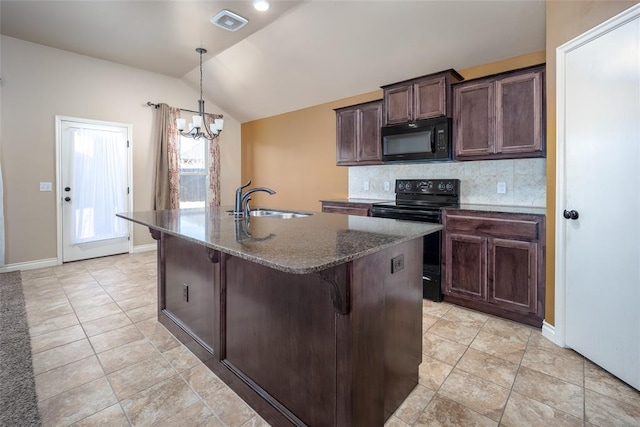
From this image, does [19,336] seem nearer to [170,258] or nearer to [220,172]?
[170,258]

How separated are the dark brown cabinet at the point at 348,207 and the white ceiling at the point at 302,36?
163cm

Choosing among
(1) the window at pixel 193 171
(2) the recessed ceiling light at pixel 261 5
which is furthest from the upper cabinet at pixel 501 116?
(1) the window at pixel 193 171

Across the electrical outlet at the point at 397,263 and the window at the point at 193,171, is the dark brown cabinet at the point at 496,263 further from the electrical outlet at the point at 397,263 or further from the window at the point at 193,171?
the window at the point at 193,171

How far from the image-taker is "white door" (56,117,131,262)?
14.5ft

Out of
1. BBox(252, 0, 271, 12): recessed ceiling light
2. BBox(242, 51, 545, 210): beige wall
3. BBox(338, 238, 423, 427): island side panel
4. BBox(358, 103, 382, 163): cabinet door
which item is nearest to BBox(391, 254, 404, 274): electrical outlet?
BBox(338, 238, 423, 427): island side panel

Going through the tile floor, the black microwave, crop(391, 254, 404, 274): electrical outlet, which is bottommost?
the tile floor

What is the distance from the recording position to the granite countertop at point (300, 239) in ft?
3.31

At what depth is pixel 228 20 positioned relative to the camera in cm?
345

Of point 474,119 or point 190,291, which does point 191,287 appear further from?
point 474,119

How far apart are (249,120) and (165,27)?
2.59 meters

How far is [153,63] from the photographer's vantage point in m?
4.77

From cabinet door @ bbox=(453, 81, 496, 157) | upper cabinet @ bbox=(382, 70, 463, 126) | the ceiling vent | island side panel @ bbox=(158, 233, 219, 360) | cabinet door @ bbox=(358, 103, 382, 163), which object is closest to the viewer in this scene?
island side panel @ bbox=(158, 233, 219, 360)

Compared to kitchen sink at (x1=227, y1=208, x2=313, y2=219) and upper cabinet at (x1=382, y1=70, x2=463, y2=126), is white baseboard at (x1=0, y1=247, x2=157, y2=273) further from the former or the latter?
upper cabinet at (x1=382, y1=70, x2=463, y2=126)

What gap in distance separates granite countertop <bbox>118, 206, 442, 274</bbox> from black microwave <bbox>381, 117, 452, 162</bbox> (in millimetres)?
1598
